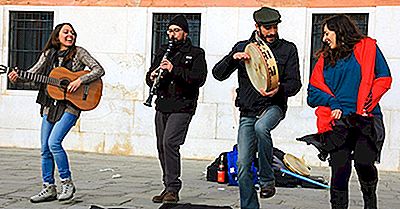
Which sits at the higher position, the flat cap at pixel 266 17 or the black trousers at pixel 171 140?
the flat cap at pixel 266 17

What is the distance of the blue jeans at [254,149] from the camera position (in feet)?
21.1

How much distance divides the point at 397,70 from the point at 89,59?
5825mm

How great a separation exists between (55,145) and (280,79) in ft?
7.82

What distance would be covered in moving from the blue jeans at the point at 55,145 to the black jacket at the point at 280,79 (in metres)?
1.75

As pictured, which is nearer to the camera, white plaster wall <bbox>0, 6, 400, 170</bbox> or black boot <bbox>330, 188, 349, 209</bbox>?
black boot <bbox>330, 188, 349, 209</bbox>

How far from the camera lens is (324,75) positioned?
20.9 ft

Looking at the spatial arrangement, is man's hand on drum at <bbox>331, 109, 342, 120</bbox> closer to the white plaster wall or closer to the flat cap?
the flat cap

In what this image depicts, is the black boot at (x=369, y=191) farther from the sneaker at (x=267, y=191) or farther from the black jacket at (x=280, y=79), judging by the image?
the black jacket at (x=280, y=79)

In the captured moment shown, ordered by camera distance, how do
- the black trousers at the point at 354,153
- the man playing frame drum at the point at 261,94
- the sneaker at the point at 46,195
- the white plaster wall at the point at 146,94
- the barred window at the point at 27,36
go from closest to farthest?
the black trousers at the point at 354,153 → the man playing frame drum at the point at 261,94 → the sneaker at the point at 46,195 → the white plaster wall at the point at 146,94 → the barred window at the point at 27,36

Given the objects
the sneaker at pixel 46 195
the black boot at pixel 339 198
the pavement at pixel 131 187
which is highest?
the black boot at pixel 339 198

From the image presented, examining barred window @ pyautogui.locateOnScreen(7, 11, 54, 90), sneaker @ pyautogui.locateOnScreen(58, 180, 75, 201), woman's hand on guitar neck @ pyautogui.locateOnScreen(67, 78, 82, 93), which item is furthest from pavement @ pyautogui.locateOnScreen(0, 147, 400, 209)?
barred window @ pyautogui.locateOnScreen(7, 11, 54, 90)

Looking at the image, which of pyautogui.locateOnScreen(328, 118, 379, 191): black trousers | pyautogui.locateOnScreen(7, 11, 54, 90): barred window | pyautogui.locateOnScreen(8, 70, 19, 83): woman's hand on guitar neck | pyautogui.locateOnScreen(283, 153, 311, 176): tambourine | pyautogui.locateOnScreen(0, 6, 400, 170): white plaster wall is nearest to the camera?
pyautogui.locateOnScreen(328, 118, 379, 191): black trousers

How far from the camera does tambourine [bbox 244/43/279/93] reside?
6.30m

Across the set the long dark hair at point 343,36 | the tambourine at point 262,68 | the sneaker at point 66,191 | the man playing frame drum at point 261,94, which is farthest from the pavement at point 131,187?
the long dark hair at point 343,36
